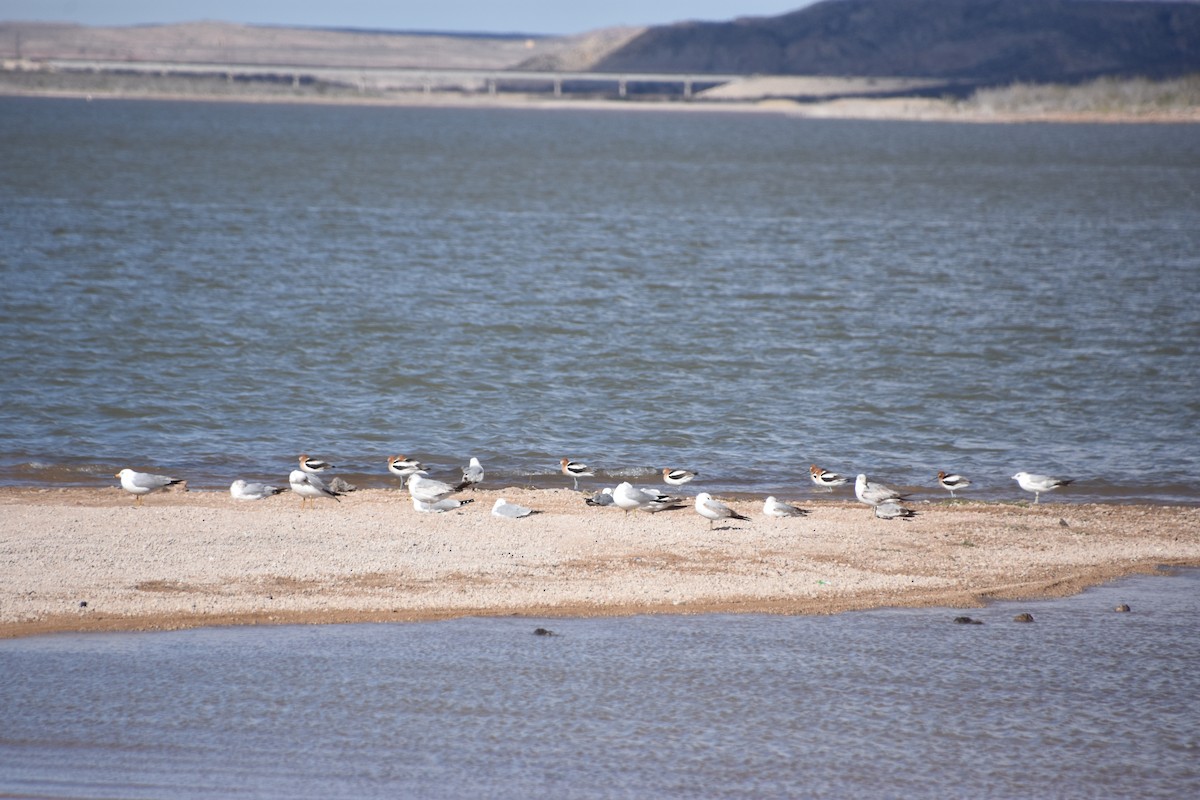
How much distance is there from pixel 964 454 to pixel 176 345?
1746 centimetres

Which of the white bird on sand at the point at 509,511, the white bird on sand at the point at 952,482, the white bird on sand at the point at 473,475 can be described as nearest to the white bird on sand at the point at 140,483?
the white bird on sand at the point at 473,475

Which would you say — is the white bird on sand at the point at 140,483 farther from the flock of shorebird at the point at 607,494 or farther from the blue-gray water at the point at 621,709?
the blue-gray water at the point at 621,709

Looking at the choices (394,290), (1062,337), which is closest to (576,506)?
(1062,337)

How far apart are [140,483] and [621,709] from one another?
8.23 meters

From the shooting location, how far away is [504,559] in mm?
13508

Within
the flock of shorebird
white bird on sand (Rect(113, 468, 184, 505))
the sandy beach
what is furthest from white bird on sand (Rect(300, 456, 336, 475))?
white bird on sand (Rect(113, 468, 184, 505))

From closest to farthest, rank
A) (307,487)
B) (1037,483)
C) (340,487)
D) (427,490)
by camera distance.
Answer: (427,490) → (307,487) → (340,487) → (1037,483)

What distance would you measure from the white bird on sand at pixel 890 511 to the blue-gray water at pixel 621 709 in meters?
3.44

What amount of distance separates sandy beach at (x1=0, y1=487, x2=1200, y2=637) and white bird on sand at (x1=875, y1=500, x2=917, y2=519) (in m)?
0.11

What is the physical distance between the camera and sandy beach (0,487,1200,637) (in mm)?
12070

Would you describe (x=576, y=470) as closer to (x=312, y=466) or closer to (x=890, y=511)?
(x=312, y=466)

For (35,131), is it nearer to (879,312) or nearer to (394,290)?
(394,290)

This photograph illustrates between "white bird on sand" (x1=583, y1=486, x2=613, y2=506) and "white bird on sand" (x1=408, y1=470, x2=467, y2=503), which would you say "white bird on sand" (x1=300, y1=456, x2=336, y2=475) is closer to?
"white bird on sand" (x1=408, y1=470, x2=467, y2=503)

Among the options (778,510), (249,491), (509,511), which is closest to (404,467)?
(249,491)
